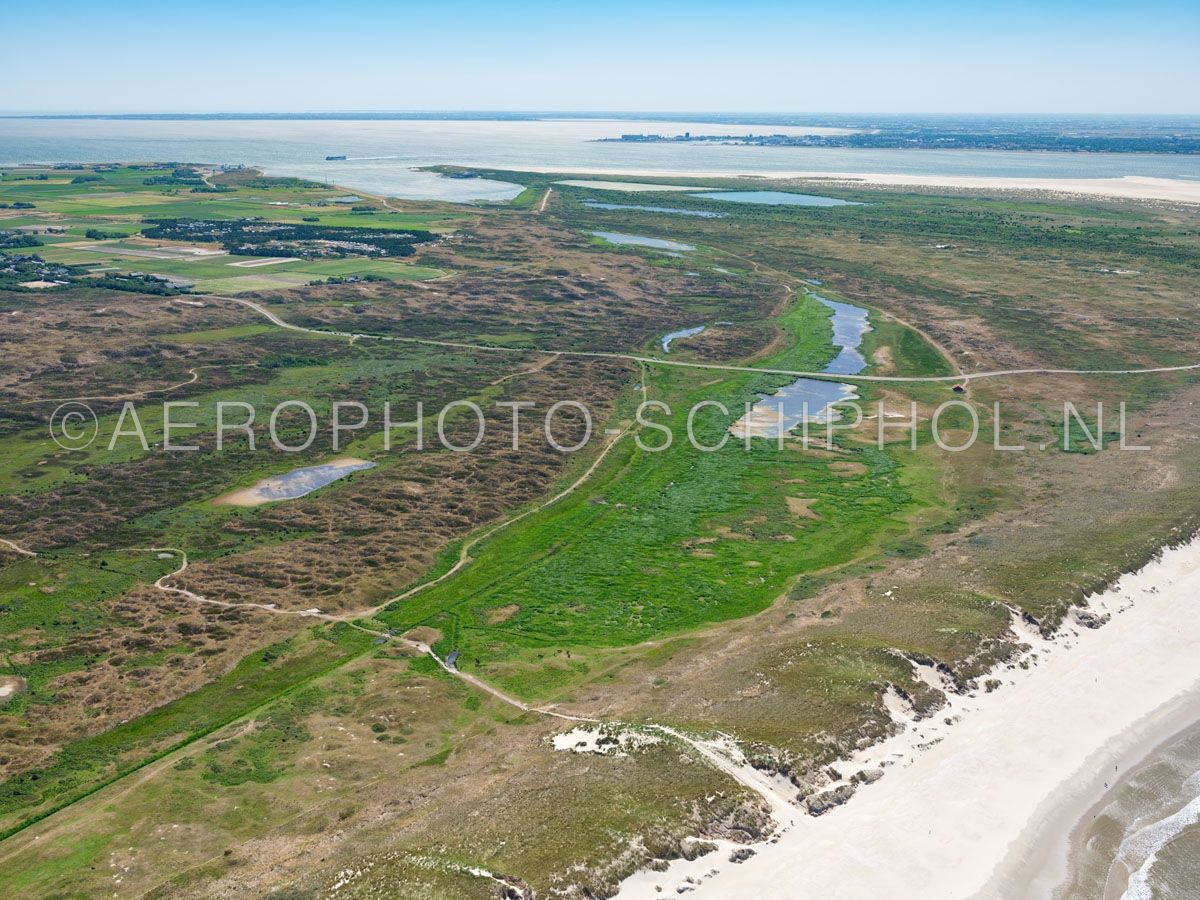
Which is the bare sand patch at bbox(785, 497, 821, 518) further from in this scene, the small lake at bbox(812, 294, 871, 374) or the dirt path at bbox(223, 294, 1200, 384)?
the small lake at bbox(812, 294, 871, 374)

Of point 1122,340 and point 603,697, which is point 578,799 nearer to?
point 603,697

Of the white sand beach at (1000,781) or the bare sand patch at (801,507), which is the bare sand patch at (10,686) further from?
the bare sand patch at (801,507)

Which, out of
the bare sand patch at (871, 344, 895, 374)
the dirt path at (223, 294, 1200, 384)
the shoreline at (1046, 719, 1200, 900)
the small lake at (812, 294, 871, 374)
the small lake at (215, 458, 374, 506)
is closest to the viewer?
the shoreline at (1046, 719, 1200, 900)

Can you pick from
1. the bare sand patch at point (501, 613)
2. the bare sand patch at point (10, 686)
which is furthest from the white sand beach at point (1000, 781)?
the bare sand patch at point (10, 686)

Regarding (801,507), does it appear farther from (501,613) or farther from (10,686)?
(10,686)

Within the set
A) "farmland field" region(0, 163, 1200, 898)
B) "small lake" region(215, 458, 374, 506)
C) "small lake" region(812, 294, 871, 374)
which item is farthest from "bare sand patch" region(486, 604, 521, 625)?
"small lake" region(812, 294, 871, 374)

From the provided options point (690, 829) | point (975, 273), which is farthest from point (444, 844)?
point (975, 273)
